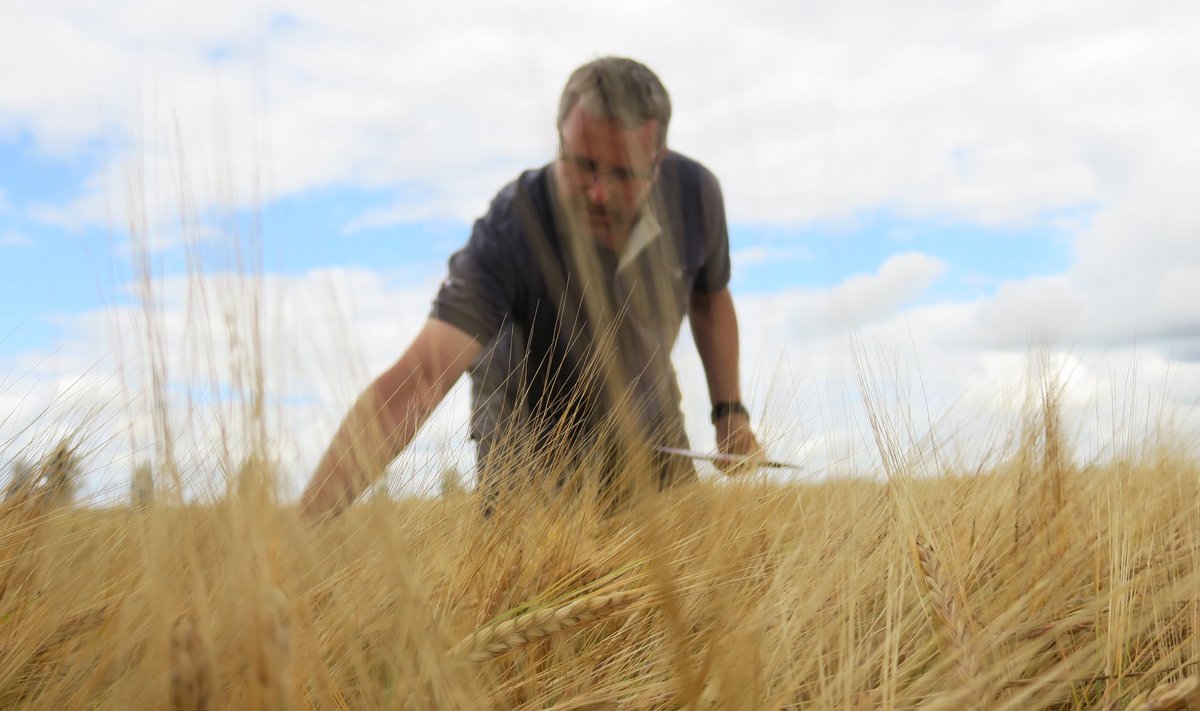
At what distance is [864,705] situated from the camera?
617mm

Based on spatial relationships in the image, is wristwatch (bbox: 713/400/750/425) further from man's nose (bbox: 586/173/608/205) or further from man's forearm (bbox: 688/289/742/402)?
man's nose (bbox: 586/173/608/205)

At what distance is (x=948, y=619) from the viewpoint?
2.18 ft

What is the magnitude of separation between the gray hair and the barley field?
0.95 metres

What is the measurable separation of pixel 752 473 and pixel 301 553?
81cm

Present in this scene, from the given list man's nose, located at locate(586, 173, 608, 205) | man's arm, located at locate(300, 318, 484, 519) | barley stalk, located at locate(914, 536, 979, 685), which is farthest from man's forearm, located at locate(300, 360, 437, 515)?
man's nose, located at locate(586, 173, 608, 205)

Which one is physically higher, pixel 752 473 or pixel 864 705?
pixel 752 473

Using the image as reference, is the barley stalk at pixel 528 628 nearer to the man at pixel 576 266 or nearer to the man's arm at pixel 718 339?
the man at pixel 576 266

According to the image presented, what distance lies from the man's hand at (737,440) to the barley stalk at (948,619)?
0.49 metres

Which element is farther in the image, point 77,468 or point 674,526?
point 77,468

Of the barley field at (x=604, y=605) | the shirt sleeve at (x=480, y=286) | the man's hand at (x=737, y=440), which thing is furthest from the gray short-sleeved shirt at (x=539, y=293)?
the barley field at (x=604, y=605)

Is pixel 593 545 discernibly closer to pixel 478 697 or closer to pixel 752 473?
pixel 752 473

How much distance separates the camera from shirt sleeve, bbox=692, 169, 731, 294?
2311mm

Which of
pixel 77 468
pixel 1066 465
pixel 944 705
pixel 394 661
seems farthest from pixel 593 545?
pixel 77 468

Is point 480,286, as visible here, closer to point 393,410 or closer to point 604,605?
point 393,410
